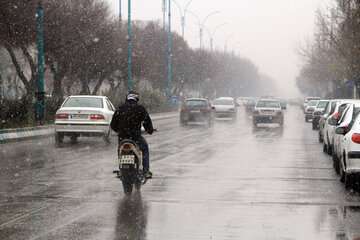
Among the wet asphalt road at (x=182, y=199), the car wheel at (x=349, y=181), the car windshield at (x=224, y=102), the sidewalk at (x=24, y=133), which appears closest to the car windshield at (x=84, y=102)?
the sidewalk at (x=24, y=133)

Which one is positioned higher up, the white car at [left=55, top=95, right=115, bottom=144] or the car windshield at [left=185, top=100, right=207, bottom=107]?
the white car at [left=55, top=95, right=115, bottom=144]

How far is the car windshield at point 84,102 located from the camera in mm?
27344

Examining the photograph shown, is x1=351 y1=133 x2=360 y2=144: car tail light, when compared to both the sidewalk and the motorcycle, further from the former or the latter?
the sidewalk

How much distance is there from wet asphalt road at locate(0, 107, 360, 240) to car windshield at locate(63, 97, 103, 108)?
5386 mm

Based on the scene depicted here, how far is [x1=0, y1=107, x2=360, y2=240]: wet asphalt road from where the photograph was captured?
9461 millimetres

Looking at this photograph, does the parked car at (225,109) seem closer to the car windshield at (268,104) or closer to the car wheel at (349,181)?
the car windshield at (268,104)

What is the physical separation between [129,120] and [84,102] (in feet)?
47.8

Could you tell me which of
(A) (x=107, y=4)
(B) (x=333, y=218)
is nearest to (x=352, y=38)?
(A) (x=107, y=4)

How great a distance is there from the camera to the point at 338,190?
13914 millimetres

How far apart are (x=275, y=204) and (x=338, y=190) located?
2404 millimetres

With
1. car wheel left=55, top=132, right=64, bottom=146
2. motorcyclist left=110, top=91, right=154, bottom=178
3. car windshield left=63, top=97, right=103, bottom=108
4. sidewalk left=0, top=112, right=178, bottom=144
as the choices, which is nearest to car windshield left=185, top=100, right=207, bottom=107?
sidewalk left=0, top=112, right=178, bottom=144

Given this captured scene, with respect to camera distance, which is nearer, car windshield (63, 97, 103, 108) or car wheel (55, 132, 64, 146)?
car wheel (55, 132, 64, 146)

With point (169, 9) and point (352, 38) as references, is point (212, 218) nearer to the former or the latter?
point (352, 38)

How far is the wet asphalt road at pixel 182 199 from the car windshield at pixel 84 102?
17.7 ft
